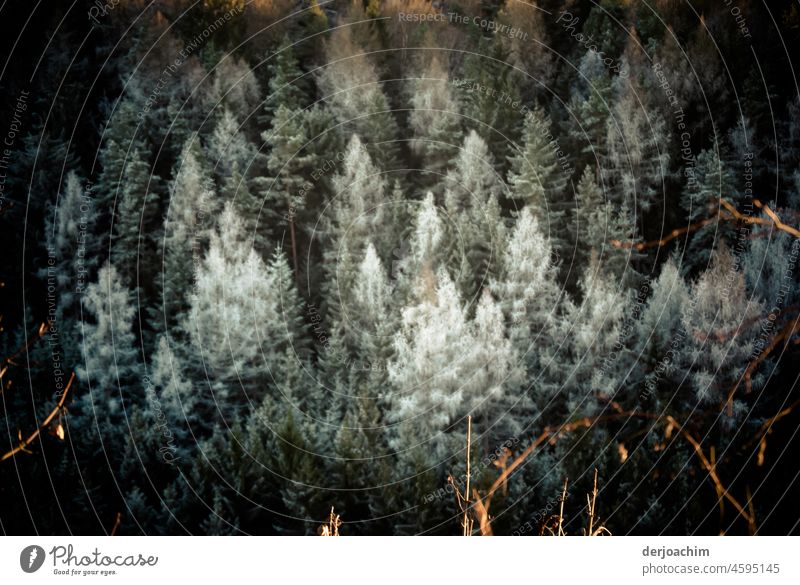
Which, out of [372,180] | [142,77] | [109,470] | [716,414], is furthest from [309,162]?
[716,414]

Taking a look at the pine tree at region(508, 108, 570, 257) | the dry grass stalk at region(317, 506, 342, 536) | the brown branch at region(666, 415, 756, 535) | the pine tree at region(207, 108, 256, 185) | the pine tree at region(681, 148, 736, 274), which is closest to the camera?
the dry grass stalk at region(317, 506, 342, 536)

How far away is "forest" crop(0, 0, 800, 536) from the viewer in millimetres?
5012

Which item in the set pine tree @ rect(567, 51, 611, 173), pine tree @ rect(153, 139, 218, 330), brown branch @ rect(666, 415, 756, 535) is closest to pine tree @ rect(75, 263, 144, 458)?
pine tree @ rect(153, 139, 218, 330)

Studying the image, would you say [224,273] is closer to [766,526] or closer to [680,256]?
[680,256]

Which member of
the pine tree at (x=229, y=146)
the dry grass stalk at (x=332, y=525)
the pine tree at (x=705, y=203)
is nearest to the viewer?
the dry grass stalk at (x=332, y=525)

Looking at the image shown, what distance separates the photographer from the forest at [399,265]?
197 inches

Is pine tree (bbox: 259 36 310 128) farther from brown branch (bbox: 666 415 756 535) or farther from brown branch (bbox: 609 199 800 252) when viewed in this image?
brown branch (bbox: 666 415 756 535)

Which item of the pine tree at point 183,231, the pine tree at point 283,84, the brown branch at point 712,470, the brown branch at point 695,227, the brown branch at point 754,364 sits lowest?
the brown branch at point 712,470

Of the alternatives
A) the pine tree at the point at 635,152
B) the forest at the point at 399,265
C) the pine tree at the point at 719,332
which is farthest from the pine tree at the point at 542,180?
the pine tree at the point at 719,332

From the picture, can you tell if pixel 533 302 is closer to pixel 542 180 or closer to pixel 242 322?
pixel 542 180

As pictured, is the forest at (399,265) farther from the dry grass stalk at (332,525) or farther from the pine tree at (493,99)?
the dry grass stalk at (332,525)

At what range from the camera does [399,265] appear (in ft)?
17.0

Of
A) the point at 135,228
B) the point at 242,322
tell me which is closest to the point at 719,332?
the point at 242,322

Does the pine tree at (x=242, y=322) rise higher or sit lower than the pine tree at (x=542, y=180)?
lower
